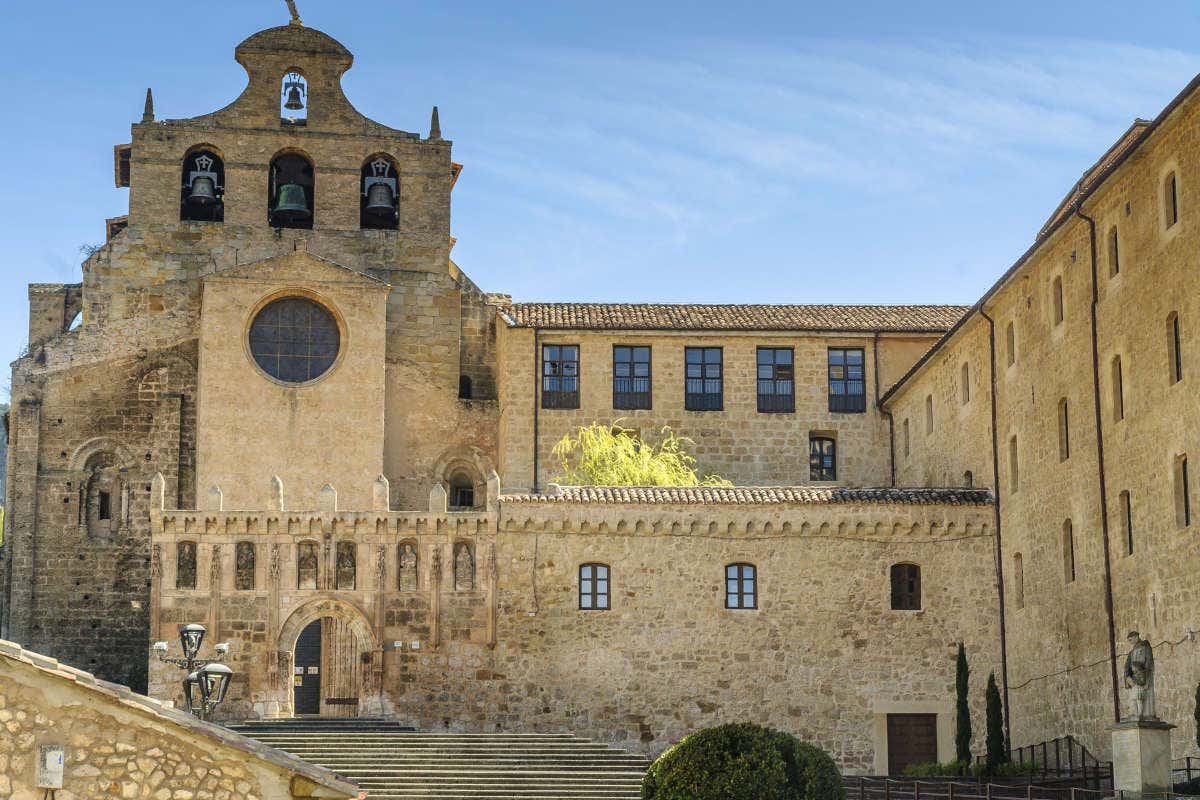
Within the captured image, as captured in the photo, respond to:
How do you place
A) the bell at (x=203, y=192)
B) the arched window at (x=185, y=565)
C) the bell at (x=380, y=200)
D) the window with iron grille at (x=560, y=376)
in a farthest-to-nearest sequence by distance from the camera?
the bell at (x=380, y=200), the bell at (x=203, y=192), the window with iron grille at (x=560, y=376), the arched window at (x=185, y=565)

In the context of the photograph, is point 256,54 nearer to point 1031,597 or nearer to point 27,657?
point 1031,597

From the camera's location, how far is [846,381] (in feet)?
179

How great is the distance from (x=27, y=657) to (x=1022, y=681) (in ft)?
93.7

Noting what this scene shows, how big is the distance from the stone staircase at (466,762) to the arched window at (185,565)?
15.7ft

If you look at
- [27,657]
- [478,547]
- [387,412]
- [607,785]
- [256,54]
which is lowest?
[607,785]

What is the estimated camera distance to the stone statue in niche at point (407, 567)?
4488 cm

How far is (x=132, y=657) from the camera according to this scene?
52844 millimetres

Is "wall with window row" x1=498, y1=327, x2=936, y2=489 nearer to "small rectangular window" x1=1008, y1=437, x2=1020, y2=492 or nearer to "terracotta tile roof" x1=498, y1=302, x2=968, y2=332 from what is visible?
"terracotta tile roof" x1=498, y1=302, x2=968, y2=332

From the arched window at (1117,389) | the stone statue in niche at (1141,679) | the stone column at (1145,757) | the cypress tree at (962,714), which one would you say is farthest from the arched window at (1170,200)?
the cypress tree at (962,714)

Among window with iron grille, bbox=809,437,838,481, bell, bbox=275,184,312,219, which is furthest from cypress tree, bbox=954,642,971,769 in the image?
bell, bbox=275,184,312,219

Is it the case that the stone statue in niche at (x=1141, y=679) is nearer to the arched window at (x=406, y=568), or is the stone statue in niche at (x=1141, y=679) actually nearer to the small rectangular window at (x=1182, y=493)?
the small rectangular window at (x=1182, y=493)

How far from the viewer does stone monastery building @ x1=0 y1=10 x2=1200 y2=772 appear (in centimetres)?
3709

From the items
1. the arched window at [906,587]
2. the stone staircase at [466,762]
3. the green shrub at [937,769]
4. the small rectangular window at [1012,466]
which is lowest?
the green shrub at [937,769]

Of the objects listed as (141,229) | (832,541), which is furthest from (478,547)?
(141,229)
